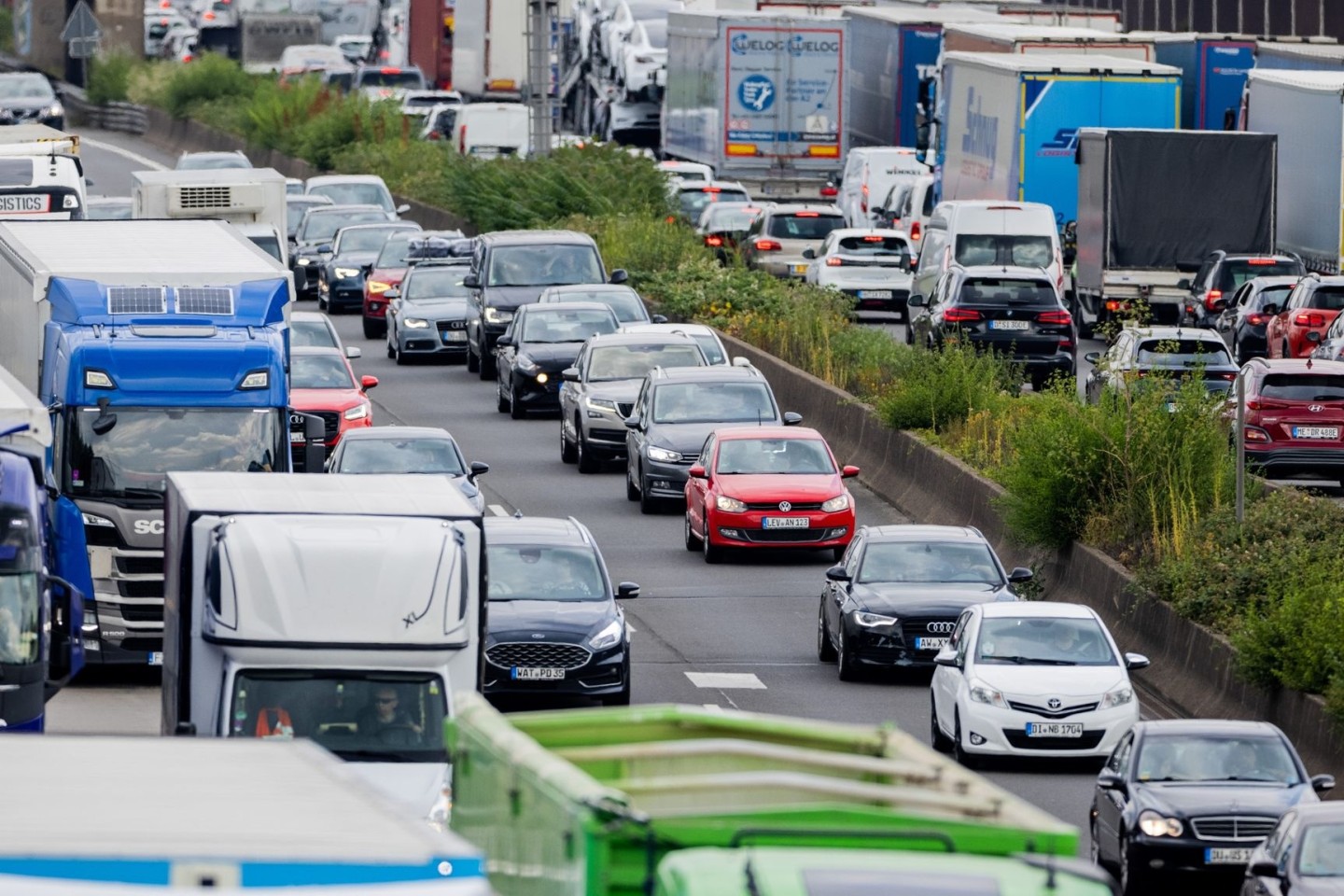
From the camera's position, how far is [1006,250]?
42875mm

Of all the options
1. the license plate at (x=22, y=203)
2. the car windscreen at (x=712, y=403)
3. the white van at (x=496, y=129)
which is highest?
the white van at (x=496, y=129)

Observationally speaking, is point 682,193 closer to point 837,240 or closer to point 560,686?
point 837,240

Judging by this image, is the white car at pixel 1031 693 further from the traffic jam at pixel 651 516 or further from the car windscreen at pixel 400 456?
the car windscreen at pixel 400 456

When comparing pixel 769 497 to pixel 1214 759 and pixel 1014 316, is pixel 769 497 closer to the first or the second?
pixel 1014 316

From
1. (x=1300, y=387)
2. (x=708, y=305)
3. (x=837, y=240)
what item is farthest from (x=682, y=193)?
(x=1300, y=387)

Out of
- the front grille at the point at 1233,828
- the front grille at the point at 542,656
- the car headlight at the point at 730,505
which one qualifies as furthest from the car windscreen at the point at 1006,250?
the front grille at the point at 1233,828

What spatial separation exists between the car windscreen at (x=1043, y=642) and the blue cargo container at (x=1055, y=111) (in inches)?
1031

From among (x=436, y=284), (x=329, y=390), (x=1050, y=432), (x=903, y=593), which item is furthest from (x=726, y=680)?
(x=436, y=284)

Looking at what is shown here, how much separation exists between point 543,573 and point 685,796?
45.2 ft

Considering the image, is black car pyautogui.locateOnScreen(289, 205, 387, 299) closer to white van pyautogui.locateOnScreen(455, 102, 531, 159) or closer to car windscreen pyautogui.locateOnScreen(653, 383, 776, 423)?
white van pyautogui.locateOnScreen(455, 102, 531, 159)

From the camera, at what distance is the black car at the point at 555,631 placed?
22.6 meters

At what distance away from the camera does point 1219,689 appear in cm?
2294

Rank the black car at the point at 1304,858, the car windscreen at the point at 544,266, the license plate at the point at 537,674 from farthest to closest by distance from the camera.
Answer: the car windscreen at the point at 544,266
the license plate at the point at 537,674
the black car at the point at 1304,858

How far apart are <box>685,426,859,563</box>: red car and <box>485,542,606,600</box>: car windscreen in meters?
5.82
